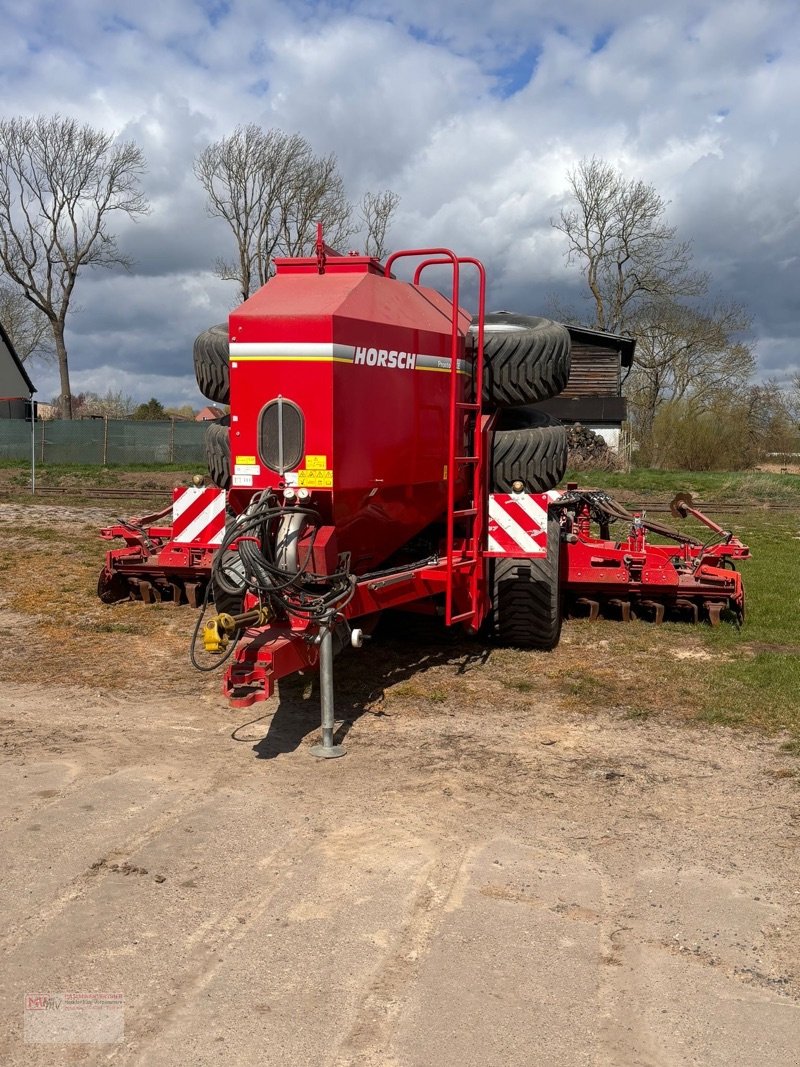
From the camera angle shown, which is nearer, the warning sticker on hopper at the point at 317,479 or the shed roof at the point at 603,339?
the warning sticker on hopper at the point at 317,479

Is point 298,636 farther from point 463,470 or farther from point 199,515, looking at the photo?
point 199,515

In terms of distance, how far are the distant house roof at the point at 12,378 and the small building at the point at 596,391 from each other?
16149 mm

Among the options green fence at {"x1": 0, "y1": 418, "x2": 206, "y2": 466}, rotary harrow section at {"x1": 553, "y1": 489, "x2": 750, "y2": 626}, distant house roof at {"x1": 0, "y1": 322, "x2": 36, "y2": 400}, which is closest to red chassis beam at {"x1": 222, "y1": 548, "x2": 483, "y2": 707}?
rotary harrow section at {"x1": 553, "y1": 489, "x2": 750, "y2": 626}

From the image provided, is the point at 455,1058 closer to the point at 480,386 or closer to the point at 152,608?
the point at 480,386

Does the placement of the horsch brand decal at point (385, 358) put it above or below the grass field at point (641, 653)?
above

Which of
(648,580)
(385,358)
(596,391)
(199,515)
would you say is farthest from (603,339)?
(385,358)

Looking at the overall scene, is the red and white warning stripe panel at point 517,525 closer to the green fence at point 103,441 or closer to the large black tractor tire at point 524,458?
the large black tractor tire at point 524,458

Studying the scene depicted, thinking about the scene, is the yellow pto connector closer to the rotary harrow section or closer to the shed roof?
the rotary harrow section

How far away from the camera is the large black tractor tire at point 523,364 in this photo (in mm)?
6801

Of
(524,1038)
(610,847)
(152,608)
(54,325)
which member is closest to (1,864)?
(524,1038)

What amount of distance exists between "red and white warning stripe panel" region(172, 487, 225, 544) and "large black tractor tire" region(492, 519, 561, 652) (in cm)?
260

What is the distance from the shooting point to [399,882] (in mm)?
3656

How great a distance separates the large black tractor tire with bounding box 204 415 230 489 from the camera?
7.15 meters

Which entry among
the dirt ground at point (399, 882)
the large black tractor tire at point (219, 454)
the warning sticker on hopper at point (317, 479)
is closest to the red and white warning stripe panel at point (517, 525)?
the dirt ground at point (399, 882)
